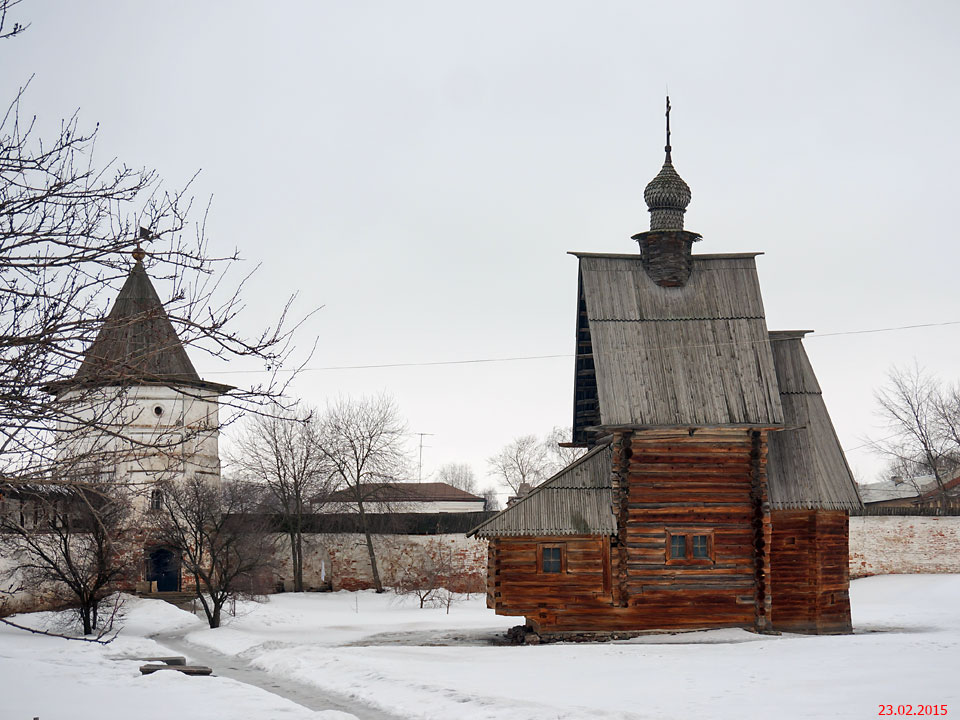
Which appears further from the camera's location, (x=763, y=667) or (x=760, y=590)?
(x=760, y=590)

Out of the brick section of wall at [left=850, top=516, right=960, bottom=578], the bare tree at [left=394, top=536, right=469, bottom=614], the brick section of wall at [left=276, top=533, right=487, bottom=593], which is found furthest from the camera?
the brick section of wall at [left=276, top=533, right=487, bottom=593]

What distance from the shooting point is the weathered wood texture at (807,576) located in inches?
867

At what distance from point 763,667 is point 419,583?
21107 mm

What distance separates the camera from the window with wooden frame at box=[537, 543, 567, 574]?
21.1 metres

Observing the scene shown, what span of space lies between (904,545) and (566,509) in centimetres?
1811

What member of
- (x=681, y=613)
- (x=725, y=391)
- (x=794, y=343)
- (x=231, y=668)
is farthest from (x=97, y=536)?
(x=794, y=343)

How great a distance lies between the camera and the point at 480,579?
3497 cm

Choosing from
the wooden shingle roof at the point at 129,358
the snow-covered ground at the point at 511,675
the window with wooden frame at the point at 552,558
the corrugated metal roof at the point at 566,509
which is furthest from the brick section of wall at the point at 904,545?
the wooden shingle roof at the point at 129,358

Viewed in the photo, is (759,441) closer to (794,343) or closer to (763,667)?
(794,343)

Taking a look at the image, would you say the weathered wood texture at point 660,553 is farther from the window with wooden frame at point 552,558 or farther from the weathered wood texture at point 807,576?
the weathered wood texture at point 807,576

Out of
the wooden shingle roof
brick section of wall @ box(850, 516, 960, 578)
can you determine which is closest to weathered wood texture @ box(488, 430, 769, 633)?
the wooden shingle roof

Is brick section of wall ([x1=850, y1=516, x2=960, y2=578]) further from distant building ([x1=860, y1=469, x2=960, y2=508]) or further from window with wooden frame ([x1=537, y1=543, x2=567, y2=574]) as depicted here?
window with wooden frame ([x1=537, y1=543, x2=567, y2=574])

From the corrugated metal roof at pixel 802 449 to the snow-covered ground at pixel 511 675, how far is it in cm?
304

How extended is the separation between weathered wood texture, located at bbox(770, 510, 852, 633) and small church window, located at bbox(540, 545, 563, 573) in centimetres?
482
